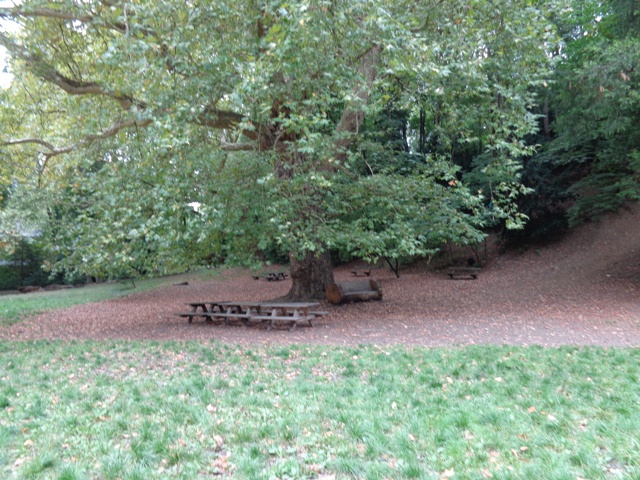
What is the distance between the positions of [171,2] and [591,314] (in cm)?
1050

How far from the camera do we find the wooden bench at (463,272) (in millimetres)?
19797

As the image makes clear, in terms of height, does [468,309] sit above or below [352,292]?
below

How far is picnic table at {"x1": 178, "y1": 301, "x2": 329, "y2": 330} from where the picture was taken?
1032 centimetres

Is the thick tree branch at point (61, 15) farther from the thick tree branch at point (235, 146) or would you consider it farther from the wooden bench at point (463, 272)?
the wooden bench at point (463, 272)

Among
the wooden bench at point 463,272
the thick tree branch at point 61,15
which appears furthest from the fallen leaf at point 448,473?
the wooden bench at point 463,272

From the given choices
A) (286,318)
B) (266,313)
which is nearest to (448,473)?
(286,318)

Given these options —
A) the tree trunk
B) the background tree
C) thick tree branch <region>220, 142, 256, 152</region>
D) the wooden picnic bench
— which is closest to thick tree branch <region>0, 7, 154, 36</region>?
thick tree branch <region>220, 142, 256, 152</region>

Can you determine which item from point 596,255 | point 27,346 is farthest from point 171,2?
point 596,255

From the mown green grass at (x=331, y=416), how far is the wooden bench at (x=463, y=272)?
12491mm

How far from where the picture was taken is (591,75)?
39.1 feet

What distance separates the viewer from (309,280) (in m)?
13.8

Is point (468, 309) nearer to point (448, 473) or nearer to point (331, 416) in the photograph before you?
point (331, 416)

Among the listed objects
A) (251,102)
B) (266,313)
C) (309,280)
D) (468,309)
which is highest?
(251,102)

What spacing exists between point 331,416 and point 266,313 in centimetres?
741
